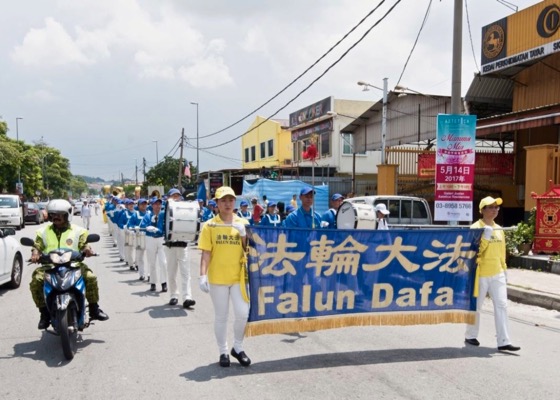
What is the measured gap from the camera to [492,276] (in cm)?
594

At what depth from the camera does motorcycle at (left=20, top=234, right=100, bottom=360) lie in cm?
544

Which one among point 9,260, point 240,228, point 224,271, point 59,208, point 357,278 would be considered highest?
point 59,208

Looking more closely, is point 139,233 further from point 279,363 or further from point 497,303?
point 497,303

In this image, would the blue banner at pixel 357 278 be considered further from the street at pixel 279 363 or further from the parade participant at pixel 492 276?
Result: the street at pixel 279 363

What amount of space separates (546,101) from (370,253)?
16.1 metres

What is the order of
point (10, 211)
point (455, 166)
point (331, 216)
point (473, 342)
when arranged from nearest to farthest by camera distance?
point (473, 342) < point (331, 216) < point (455, 166) < point (10, 211)

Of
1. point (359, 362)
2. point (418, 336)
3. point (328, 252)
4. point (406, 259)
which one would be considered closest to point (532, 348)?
point (418, 336)

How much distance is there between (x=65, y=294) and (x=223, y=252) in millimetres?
1760

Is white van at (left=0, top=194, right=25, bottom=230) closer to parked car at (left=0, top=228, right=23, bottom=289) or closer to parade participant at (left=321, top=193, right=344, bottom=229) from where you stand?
parked car at (left=0, top=228, right=23, bottom=289)

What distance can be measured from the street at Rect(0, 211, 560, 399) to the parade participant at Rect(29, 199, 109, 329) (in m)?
0.55

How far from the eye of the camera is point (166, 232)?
8.27 meters

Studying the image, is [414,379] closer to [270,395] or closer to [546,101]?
[270,395]

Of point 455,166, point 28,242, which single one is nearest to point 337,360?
point 28,242

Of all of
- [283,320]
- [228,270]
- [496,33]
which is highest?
[496,33]
